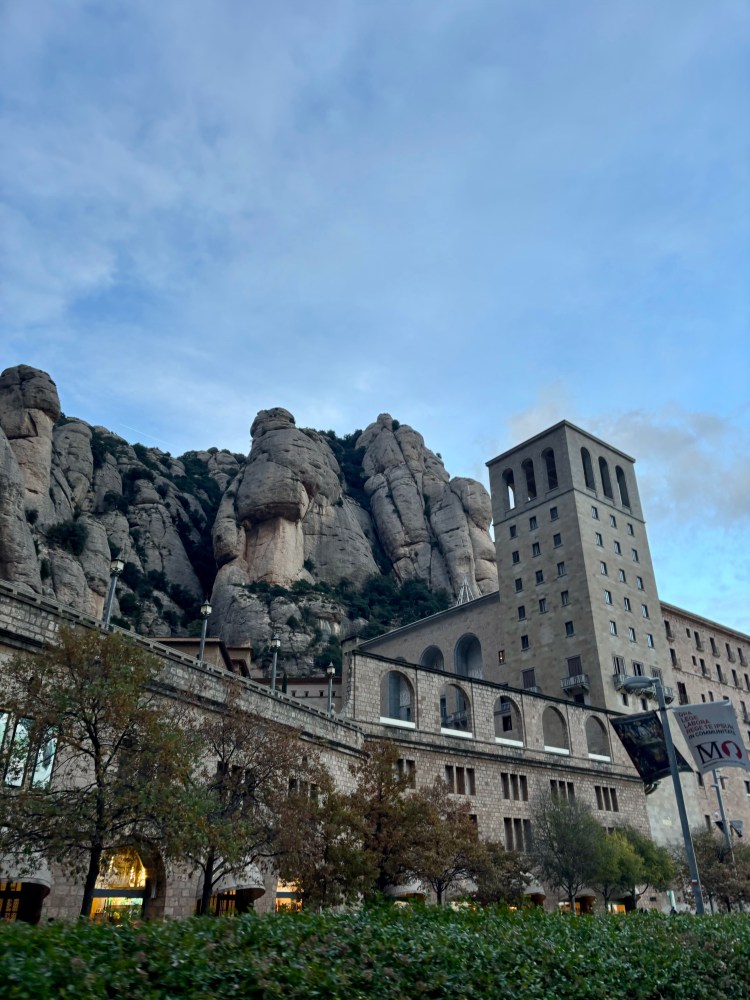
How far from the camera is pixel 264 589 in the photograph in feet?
265

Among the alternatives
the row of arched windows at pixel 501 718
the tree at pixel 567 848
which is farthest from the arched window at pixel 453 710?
the tree at pixel 567 848

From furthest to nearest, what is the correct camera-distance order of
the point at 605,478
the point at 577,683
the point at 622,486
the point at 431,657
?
the point at 431,657 → the point at 622,486 → the point at 605,478 → the point at 577,683

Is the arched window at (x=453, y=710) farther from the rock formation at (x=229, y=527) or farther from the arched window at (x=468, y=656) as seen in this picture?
the rock formation at (x=229, y=527)

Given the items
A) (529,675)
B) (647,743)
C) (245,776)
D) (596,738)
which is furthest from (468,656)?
(245,776)

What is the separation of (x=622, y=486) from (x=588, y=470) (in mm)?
4578

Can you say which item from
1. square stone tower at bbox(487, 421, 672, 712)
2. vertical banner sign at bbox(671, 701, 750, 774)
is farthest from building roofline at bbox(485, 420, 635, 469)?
vertical banner sign at bbox(671, 701, 750, 774)

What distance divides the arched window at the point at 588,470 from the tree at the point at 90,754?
5085 centimetres

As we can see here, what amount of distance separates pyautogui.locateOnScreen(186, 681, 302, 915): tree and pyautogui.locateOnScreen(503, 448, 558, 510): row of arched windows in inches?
1776

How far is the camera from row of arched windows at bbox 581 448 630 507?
6574 cm

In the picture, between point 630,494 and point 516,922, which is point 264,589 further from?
point 516,922

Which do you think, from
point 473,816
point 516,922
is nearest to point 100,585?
point 473,816

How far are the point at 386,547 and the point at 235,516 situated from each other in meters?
24.9

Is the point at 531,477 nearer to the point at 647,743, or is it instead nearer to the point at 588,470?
the point at 588,470

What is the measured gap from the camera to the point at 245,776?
2394cm
